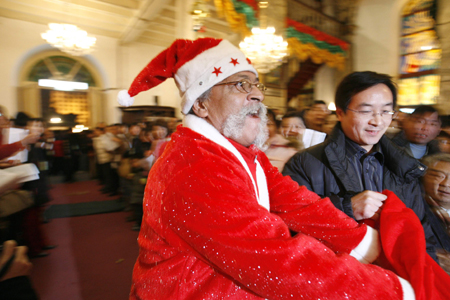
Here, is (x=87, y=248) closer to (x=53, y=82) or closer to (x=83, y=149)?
(x=83, y=149)

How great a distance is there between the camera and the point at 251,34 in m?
5.68

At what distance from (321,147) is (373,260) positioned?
68 cm

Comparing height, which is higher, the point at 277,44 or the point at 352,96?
the point at 277,44

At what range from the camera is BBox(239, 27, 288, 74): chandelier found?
18.0ft

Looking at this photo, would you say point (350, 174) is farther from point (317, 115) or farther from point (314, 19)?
point (314, 19)

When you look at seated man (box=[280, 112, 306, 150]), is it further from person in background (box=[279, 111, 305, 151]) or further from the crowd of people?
the crowd of people

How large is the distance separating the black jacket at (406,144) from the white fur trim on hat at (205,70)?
1967 mm

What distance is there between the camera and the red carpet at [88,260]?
2660mm

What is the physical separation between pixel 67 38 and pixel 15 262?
8.81 metres

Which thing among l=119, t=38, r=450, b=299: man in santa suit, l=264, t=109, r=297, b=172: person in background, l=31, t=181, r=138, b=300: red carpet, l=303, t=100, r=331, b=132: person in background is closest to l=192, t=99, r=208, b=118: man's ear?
l=119, t=38, r=450, b=299: man in santa suit

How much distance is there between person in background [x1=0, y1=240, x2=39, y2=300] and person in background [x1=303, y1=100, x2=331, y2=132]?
3.24 meters

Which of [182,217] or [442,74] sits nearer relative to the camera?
[182,217]

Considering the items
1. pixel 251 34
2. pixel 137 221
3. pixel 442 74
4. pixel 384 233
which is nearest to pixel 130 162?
pixel 137 221

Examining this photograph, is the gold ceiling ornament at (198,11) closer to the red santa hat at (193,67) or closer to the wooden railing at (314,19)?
the wooden railing at (314,19)
